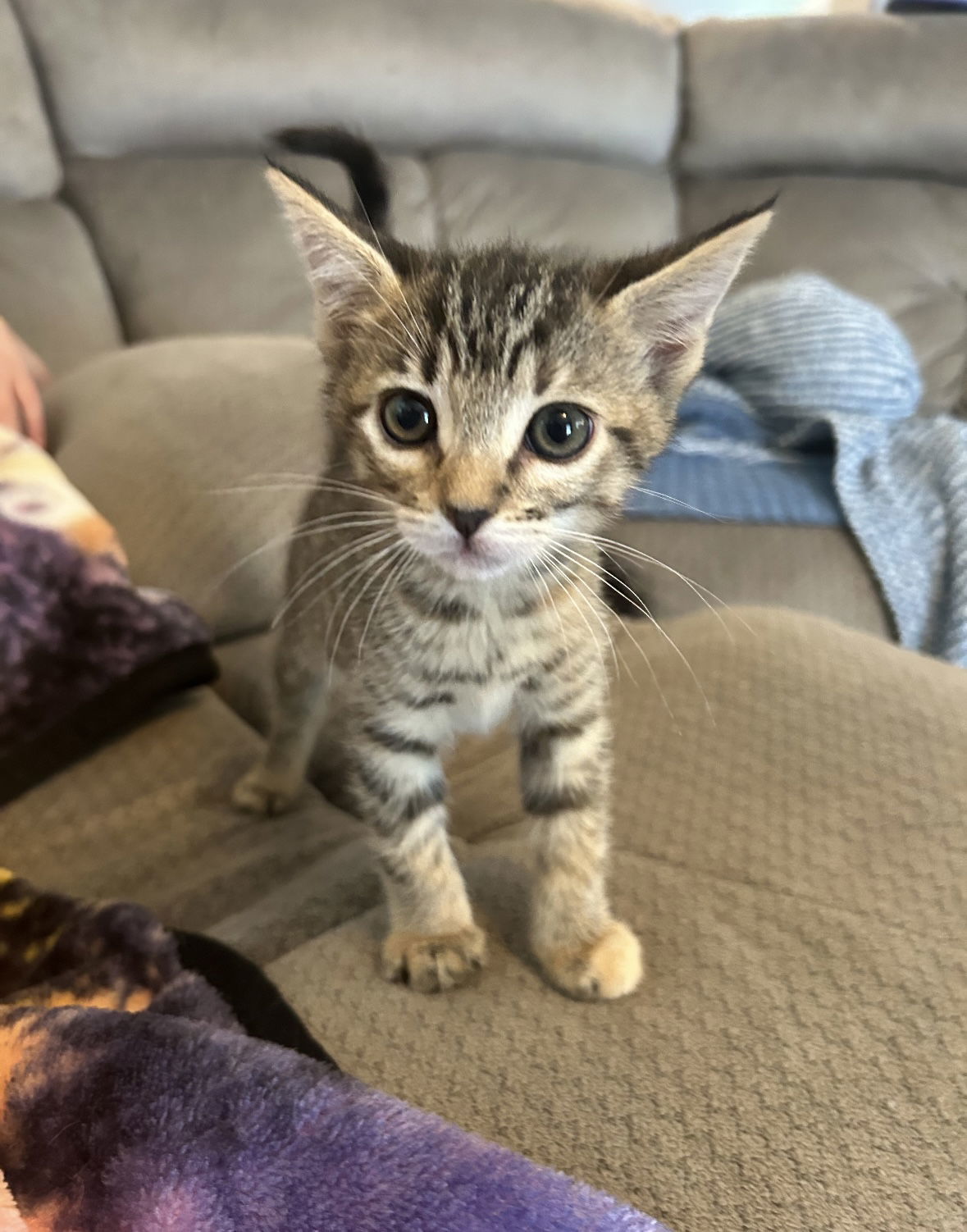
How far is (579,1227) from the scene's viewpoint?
0.41 m

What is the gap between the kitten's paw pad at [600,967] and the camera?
0.67 metres

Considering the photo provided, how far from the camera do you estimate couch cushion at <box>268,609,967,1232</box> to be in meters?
0.51

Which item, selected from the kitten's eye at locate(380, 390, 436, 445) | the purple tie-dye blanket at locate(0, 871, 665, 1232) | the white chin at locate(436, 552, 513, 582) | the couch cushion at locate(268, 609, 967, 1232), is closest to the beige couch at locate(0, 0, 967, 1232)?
the couch cushion at locate(268, 609, 967, 1232)

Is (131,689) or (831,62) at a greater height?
(831,62)

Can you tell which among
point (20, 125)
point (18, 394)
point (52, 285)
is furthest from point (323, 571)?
point (20, 125)

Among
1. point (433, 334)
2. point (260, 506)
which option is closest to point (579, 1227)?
point (433, 334)

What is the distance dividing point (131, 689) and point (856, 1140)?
31.3 inches

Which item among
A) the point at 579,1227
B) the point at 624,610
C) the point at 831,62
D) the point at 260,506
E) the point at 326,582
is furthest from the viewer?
the point at 831,62

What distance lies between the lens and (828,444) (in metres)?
1.72

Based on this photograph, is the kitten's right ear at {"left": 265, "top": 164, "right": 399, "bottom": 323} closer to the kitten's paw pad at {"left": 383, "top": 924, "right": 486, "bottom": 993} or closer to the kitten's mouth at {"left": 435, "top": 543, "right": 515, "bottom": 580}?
the kitten's mouth at {"left": 435, "top": 543, "right": 515, "bottom": 580}

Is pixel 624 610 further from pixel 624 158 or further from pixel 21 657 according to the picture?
pixel 624 158

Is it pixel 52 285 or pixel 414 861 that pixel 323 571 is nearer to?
pixel 414 861

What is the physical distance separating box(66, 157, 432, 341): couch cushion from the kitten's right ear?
1013 mm

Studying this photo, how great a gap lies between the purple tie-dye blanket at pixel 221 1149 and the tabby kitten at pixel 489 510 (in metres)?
0.24
